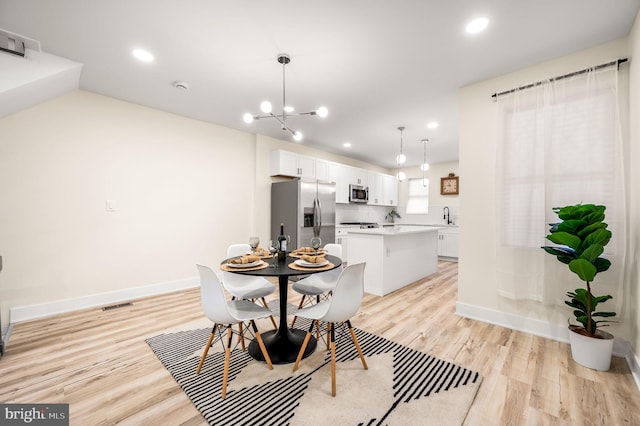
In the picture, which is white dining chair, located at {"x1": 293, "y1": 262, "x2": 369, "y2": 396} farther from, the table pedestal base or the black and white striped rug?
the table pedestal base

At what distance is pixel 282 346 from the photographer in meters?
2.28

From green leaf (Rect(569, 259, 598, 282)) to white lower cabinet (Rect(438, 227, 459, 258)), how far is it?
4.81 meters

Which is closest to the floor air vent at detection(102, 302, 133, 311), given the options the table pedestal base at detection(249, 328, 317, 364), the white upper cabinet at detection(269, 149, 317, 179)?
the table pedestal base at detection(249, 328, 317, 364)

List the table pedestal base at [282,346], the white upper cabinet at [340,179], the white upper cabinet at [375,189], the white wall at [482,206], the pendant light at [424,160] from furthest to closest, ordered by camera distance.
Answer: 1. the white upper cabinet at [375,189]
2. the white upper cabinet at [340,179]
3. the pendant light at [424,160]
4. the white wall at [482,206]
5. the table pedestal base at [282,346]

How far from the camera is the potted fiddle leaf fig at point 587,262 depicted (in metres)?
1.96

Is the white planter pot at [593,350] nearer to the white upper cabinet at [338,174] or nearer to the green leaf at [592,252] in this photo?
the green leaf at [592,252]

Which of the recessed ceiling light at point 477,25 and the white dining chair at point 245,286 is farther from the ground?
the recessed ceiling light at point 477,25

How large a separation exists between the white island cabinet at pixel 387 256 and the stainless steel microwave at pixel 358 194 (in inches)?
84.4

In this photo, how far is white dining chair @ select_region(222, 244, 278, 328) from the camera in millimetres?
2457

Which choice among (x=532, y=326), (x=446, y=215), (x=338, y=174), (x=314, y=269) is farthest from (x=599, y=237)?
(x=446, y=215)

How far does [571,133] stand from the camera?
2367 mm

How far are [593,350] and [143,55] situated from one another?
456cm

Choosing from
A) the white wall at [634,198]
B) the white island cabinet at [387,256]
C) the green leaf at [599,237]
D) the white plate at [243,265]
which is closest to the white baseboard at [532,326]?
the white wall at [634,198]

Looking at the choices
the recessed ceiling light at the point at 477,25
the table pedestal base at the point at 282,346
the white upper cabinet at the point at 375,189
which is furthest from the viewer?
the white upper cabinet at the point at 375,189
